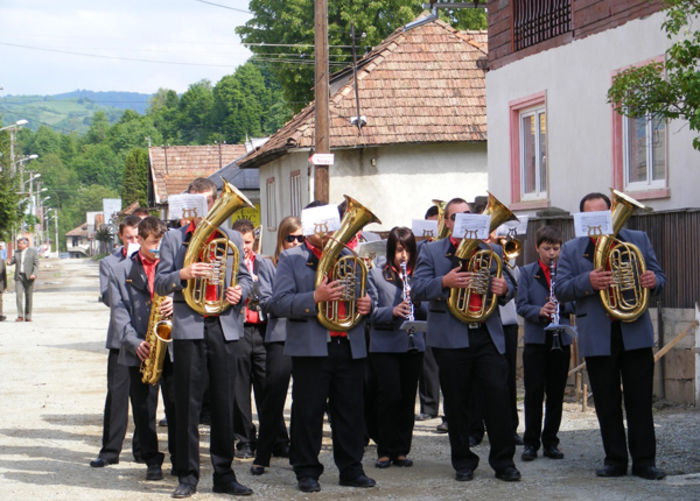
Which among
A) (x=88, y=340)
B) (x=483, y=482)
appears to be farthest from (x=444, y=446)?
(x=88, y=340)

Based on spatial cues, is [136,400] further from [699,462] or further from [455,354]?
[699,462]

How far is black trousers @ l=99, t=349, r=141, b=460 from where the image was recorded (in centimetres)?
953

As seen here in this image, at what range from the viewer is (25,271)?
2706 cm

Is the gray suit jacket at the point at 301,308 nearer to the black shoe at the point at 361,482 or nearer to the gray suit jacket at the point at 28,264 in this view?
the black shoe at the point at 361,482

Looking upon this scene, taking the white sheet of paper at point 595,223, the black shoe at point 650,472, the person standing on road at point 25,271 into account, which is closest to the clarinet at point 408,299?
the white sheet of paper at point 595,223

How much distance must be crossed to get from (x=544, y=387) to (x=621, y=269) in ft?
5.47

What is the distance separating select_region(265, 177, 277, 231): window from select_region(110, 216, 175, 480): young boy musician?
2383 cm

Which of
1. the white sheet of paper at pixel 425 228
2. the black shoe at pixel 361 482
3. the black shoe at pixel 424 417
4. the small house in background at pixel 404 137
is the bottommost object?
the black shoe at pixel 424 417

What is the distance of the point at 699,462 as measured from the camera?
8.87 metres

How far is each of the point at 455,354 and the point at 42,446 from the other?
4212 mm

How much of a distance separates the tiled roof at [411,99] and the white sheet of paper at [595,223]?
712 inches

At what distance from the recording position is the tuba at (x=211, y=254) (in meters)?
7.89

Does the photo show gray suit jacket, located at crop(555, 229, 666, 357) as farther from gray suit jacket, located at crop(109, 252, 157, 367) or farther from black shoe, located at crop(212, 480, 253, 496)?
gray suit jacket, located at crop(109, 252, 157, 367)

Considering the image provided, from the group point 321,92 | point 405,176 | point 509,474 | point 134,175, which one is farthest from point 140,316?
point 134,175
